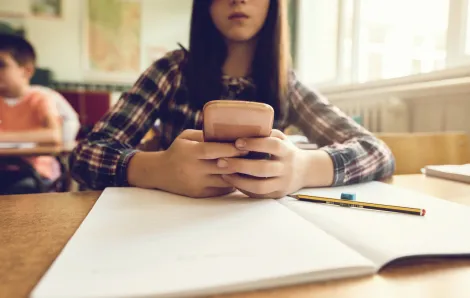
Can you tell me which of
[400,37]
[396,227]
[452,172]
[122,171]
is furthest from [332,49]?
[396,227]

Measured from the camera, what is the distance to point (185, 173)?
0.50 m

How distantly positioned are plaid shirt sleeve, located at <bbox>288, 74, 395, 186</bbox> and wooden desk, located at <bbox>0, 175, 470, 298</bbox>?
0.35 meters

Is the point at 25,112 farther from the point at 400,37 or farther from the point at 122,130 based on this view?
the point at 400,37

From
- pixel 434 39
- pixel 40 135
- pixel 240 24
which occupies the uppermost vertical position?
pixel 434 39

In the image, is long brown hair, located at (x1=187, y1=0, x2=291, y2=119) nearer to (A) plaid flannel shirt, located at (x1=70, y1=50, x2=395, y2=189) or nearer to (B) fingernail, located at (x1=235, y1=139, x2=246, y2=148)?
(A) plaid flannel shirt, located at (x1=70, y1=50, x2=395, y2=189)

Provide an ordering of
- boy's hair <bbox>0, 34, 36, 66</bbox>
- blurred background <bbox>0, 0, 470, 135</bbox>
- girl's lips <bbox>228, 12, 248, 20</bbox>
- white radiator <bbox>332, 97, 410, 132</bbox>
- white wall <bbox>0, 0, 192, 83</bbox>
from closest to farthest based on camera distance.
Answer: girl's lips <bbox>228, 12, 248, 20</bbox> → blurred background <bbox>0, 0, 470, 135</bbox> → white radiator <bbox>332, 97, 410, 132</bbox> → boy's hair <bbox>0, 34, 36, 66</bbox> → white wall <bbox>0, 0, 192, 83</bbox>

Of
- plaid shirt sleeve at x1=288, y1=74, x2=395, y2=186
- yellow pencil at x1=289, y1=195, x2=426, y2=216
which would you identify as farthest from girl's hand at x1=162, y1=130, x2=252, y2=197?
plaid shirt sleeve at x1=288, y1=74, x2=395, y2=186

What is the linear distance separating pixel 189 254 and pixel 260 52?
74 cm

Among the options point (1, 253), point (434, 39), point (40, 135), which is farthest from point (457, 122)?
point (40, 135)

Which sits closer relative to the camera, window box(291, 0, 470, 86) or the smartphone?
the smartphone

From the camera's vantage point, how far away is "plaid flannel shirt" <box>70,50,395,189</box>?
0.65 m

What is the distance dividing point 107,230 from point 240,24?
624 mm

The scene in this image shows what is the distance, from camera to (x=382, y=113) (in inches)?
66.1

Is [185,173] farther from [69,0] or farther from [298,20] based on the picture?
[69,0]
